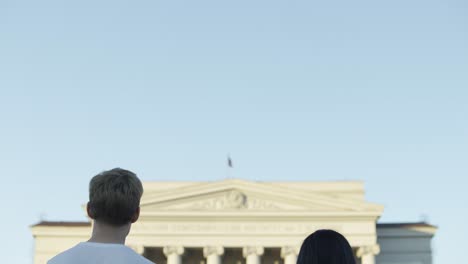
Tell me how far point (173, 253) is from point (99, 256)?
48.6 m

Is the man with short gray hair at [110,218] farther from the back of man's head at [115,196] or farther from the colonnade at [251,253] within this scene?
the colonnade at [251,253]

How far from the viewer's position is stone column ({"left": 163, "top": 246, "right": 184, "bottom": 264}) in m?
52.5

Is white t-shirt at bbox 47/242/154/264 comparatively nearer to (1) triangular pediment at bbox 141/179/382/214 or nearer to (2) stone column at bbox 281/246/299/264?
(2) stone column at bbox 281/246/299/264

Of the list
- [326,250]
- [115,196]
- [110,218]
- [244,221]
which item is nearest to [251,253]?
[244,221]

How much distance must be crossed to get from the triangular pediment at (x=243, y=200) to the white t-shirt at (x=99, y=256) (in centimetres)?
4829

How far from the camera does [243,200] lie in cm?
5338

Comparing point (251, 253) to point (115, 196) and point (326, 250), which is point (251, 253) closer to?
point (326, 250)

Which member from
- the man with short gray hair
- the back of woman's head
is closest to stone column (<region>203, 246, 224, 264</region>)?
the back of woman's head

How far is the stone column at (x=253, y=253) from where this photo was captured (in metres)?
52.1

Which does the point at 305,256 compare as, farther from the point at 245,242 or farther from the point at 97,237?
the point at 245,242

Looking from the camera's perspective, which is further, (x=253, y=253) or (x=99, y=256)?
(x=253, y=253)

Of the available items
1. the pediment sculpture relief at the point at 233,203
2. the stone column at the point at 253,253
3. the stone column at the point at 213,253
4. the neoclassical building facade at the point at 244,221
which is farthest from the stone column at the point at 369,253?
the stone column at the point at 213,253

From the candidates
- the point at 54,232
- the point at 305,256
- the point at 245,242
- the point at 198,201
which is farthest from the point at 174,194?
the point at 305,256

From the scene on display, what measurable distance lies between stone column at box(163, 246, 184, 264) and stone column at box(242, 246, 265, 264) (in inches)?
168
